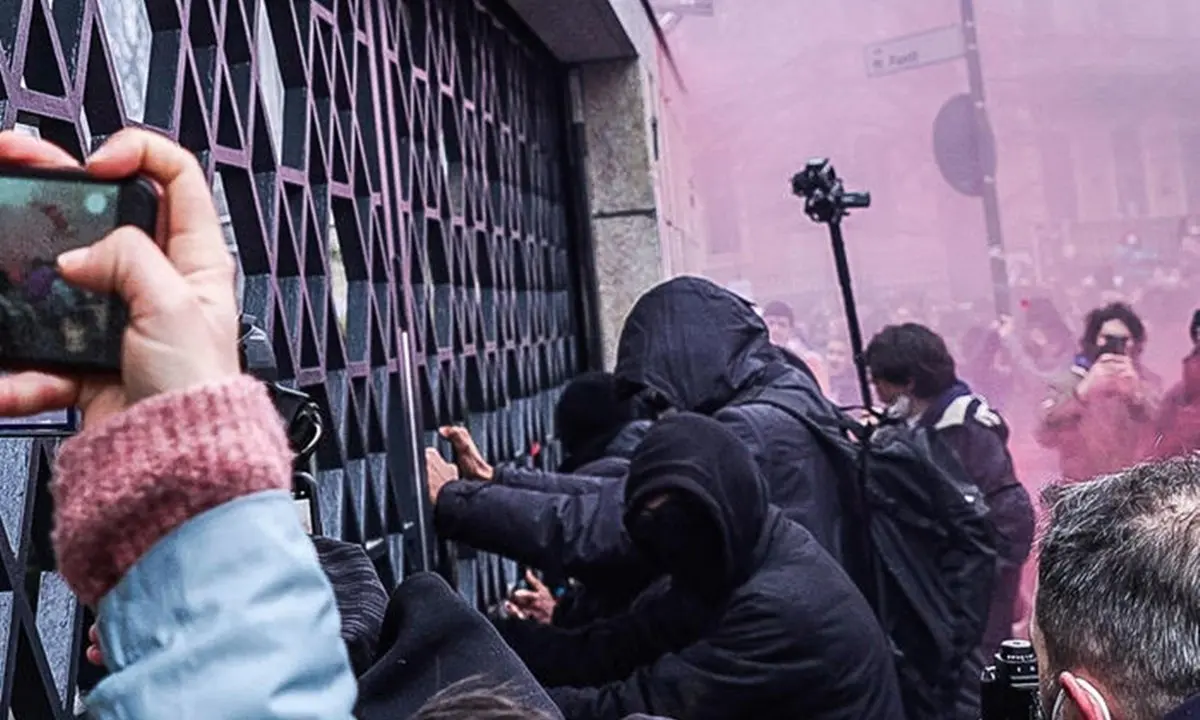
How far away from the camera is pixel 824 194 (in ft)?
13.7

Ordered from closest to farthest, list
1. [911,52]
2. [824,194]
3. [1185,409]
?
[824,194], [1185,409], [911,52]

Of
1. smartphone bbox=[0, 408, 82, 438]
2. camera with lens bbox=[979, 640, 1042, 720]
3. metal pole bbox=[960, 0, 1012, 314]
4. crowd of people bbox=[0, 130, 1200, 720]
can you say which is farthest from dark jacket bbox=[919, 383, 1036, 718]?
metal pole bbox=[960, 0, 1012, 314]

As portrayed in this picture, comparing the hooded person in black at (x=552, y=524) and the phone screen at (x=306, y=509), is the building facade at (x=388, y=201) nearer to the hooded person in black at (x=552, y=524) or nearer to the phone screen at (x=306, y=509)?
the hooded person in black at (x=552, y=524)

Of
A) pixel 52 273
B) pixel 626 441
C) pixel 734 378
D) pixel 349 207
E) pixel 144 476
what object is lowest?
pixel 626 441

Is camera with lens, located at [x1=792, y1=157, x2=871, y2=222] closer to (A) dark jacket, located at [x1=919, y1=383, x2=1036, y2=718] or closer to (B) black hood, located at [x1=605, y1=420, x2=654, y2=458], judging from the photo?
(A) dark jacket, located at [x1=919, y1=383, x2=1036, y2=718]

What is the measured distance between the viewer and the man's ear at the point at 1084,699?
1.18 m

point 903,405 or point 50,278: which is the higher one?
point 50,278

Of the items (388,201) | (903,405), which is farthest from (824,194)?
(388,201)

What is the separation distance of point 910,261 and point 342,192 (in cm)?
498

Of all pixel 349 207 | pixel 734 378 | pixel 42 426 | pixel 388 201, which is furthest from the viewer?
pixel 734 378

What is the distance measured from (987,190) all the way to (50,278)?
673cm

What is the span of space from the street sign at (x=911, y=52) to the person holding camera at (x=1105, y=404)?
1.85m

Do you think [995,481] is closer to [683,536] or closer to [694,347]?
[694,347]

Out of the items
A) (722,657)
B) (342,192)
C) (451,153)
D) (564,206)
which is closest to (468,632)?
(722,657)
